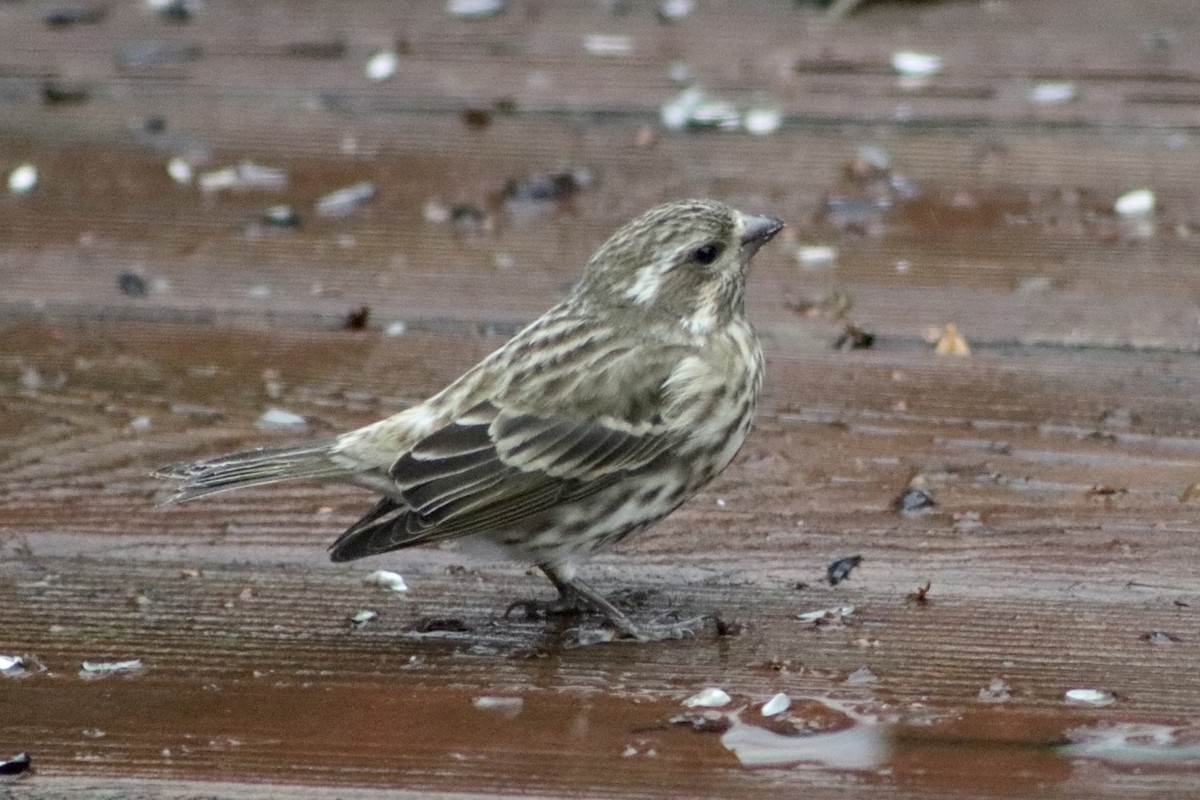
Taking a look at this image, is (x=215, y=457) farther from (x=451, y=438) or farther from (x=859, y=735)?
(x=859, y=735)

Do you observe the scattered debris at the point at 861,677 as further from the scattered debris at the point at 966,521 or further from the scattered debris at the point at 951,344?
the scattered debris at the point at 951,344

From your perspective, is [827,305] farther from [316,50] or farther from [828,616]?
[316,50]

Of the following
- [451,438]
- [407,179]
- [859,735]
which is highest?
[407,179]

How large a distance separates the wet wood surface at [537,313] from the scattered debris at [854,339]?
3cm

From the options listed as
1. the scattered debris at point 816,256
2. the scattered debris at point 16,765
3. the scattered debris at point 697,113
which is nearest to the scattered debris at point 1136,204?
the scattered debris at point 816,256

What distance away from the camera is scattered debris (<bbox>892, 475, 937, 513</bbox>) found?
3891 mm

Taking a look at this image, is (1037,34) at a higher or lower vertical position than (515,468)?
higher

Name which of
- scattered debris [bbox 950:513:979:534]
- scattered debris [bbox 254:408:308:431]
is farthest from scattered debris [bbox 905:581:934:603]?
scattered debris [bbox 254:408:308:431]

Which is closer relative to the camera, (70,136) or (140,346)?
(140,346)

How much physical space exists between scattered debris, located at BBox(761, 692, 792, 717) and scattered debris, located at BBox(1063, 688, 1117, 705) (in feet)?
1.41

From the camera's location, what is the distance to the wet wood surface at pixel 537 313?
3.05m

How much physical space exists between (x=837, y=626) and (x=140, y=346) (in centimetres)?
195

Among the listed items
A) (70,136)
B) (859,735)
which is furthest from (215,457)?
(70,136)

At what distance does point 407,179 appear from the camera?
5520 millimetres
